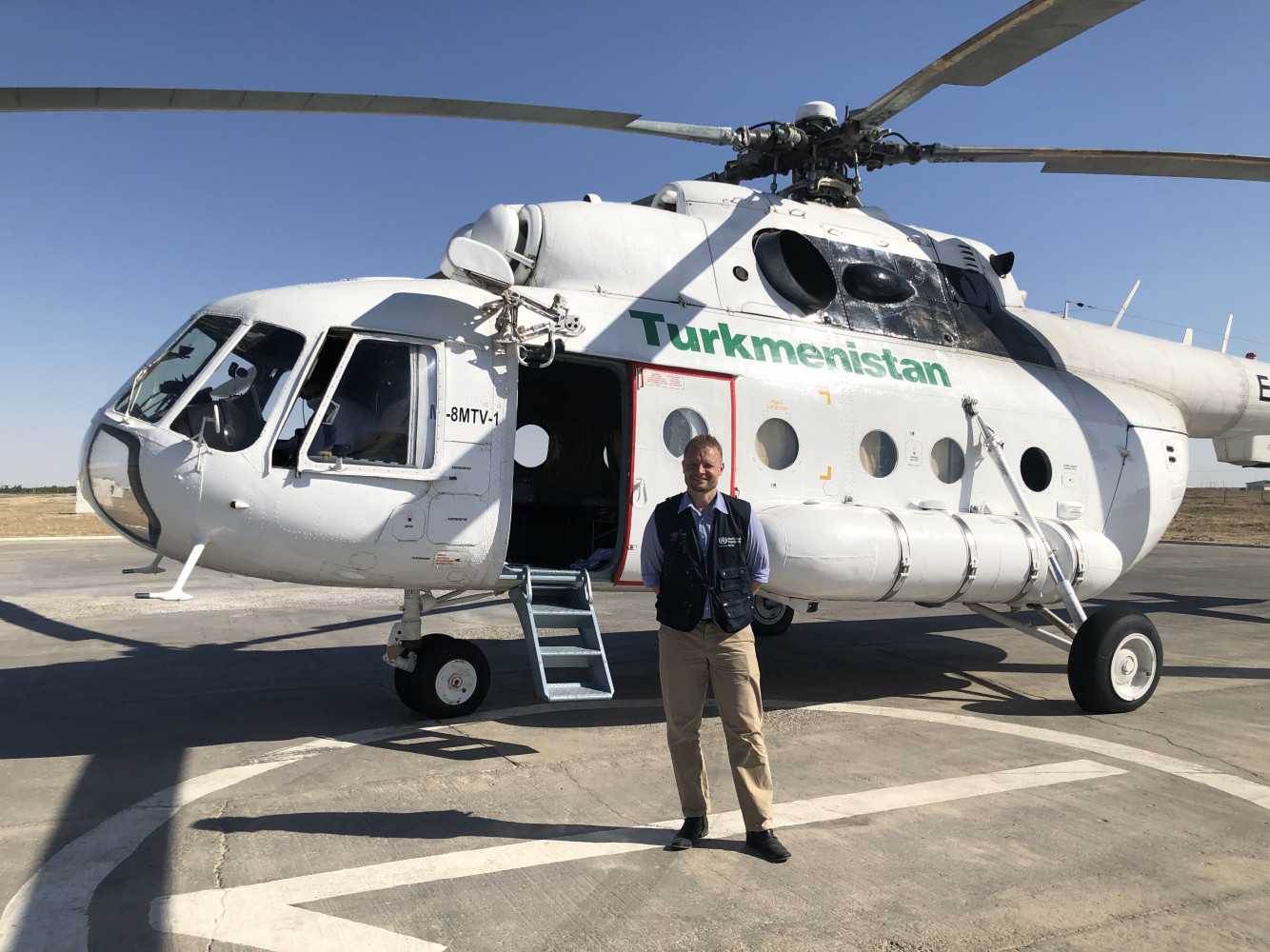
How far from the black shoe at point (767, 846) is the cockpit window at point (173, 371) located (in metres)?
4.40

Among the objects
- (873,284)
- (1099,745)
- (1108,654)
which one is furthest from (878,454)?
(1099,745)

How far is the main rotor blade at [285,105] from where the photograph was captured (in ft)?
16.2

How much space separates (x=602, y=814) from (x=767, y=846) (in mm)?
994

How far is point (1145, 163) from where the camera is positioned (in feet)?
24.9

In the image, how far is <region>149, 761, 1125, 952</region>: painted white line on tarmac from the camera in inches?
127

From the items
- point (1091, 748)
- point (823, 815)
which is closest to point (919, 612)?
point (1091, 748)

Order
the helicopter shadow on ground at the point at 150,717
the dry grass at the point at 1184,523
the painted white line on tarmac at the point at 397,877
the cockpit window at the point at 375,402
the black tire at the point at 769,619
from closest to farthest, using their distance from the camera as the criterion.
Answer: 1. the painted white line on tarmac at the point at 397,877
2. the helicopter shadow on ground at the point at 150,717
3. the cockpit window at the point at 375,402
4. the black tire at the point at 769,619
5. the dry grass at the point at 1184,523

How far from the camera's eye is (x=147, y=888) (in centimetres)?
364

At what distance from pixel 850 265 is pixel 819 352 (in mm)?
1059

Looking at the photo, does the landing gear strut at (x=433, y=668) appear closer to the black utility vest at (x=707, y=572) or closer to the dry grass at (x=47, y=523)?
the black utility vest at (x=707, y=572)

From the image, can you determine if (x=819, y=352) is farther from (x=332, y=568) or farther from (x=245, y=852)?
(x=245, y=852)

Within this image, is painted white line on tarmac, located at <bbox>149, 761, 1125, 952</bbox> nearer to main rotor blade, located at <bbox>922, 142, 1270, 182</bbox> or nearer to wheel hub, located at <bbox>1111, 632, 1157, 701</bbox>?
wheel hub, located at <bbox>1111, 632, 1157, 701</bbox>

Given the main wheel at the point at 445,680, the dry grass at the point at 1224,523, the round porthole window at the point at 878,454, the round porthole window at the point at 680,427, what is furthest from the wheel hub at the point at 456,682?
the dry grass at the point at 1224,523

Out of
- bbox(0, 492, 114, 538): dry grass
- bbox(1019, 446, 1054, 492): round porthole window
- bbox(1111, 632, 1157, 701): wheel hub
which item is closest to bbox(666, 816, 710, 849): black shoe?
bbox(1111, 632, 1157, 701): wheel hub
